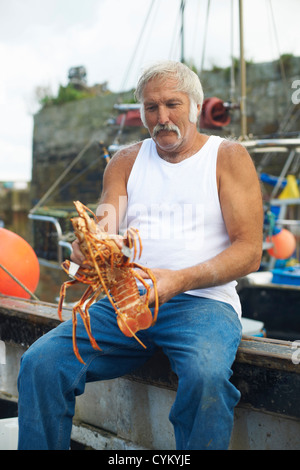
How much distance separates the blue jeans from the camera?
1.54m

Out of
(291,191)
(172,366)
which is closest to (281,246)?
(291,191)

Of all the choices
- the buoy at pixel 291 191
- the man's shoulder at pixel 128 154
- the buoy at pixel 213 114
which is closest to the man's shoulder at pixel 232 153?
the man's shoulder at pixel 128 154

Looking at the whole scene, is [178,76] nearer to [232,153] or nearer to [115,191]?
[232,153]

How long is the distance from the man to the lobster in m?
0.08

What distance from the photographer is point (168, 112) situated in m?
2.07

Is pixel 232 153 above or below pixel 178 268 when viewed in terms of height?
above

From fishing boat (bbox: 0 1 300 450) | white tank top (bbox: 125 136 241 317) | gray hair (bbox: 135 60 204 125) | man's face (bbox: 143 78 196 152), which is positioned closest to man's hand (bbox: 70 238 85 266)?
white tank top (bbox: 125 136 241 317)

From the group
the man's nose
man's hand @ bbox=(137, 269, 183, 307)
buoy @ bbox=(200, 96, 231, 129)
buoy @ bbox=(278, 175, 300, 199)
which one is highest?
buoy @ bbox=(200, 96, 231, 129)

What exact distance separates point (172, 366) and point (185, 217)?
2.12ft

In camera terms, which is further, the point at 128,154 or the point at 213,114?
the point at 213,114

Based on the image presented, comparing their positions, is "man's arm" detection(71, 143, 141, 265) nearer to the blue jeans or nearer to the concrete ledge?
the blue jeans

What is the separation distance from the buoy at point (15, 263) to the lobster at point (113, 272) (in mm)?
1563

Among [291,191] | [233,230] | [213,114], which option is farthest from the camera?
[291,191]

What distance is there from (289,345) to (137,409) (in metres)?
0.85
